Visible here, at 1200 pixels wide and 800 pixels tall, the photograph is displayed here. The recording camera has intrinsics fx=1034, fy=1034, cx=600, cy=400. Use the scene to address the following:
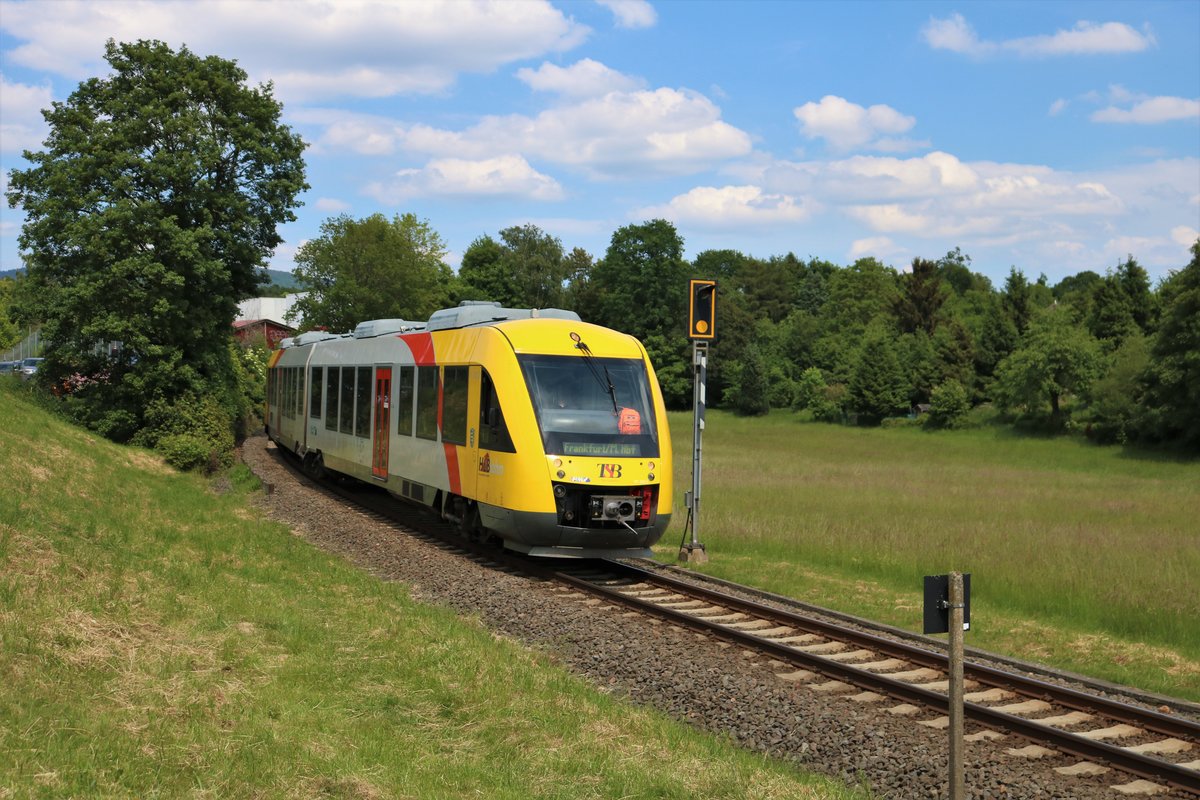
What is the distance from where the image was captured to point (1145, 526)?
22453 millimetres

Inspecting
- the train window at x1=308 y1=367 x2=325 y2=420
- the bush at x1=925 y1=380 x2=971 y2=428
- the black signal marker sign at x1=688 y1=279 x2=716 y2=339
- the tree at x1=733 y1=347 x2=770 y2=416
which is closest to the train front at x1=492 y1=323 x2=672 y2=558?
the black signal marker sign at x1=688 y1=279 x2=716 y2=339

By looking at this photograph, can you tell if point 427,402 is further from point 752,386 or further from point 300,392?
point 752,386

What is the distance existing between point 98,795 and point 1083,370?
57.7 meters

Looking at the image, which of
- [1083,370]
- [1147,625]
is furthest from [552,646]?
[1083,370]

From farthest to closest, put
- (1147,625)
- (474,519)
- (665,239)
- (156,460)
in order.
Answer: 1. (665,239)
2. (156,460)
3. (474,519)
4. (1147,625)

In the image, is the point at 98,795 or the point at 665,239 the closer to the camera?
the point at 98,795

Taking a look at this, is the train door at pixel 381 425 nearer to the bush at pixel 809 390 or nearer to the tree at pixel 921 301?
the bush at pixel 809 390

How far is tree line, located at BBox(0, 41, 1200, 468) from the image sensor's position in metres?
26.7

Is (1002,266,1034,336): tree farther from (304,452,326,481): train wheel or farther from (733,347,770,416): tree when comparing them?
(304,452,326,481): train wheel

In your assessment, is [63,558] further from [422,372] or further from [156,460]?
[156,460]

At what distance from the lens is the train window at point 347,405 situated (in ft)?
71.4

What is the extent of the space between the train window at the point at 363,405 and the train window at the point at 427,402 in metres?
3.19

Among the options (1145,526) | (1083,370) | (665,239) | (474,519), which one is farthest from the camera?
(665,239)

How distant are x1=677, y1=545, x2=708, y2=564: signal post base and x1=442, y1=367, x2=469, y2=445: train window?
382 centimetres
